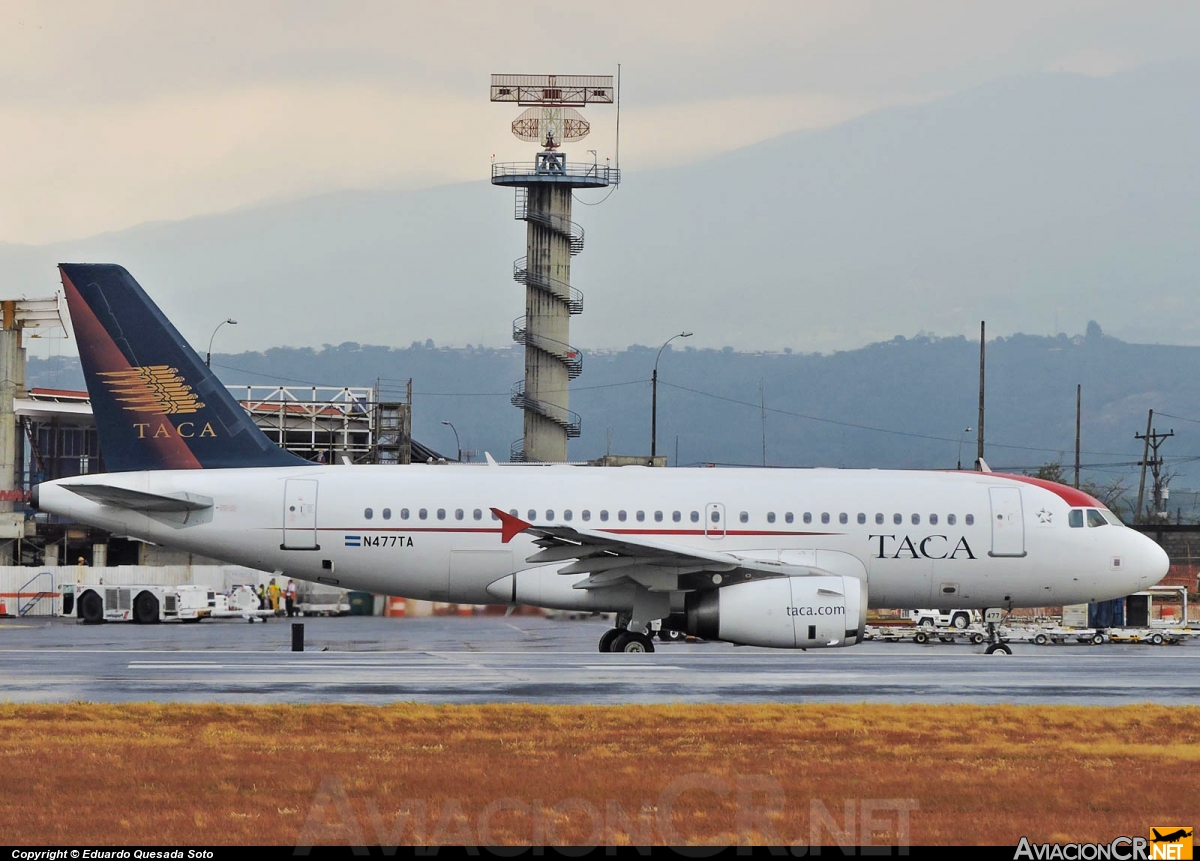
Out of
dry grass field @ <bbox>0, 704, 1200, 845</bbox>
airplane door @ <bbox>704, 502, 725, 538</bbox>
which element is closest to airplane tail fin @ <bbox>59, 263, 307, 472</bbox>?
airplane door @ <bbox>704, 502, 725, 538</bbox>

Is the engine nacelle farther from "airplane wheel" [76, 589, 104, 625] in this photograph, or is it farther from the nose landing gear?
"airplane wheel" [76, 589, 104, 625]

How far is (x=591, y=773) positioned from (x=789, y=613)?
1160 centimetres

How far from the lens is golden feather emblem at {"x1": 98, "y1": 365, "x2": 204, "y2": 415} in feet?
96.8

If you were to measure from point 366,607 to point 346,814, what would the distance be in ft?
93.1

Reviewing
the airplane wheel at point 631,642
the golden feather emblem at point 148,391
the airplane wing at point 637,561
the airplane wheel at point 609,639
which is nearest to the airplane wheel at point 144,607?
the golden feather emblem at point 148,391

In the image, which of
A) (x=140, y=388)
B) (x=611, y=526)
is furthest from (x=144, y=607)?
(x=611, y=526)

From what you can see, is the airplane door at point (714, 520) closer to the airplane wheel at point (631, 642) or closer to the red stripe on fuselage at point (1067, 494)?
the airplane wheel at point (631, 642)

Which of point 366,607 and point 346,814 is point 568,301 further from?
point 346,814

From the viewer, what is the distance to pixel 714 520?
28812 mm

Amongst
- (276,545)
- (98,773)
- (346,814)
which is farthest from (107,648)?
(346,814)

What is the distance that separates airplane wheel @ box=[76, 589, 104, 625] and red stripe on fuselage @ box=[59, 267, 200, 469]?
16205 millimetres

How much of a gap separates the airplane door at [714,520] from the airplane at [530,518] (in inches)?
1.1

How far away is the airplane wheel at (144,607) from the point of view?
44.3 meters

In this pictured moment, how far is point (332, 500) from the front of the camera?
28.6 m
